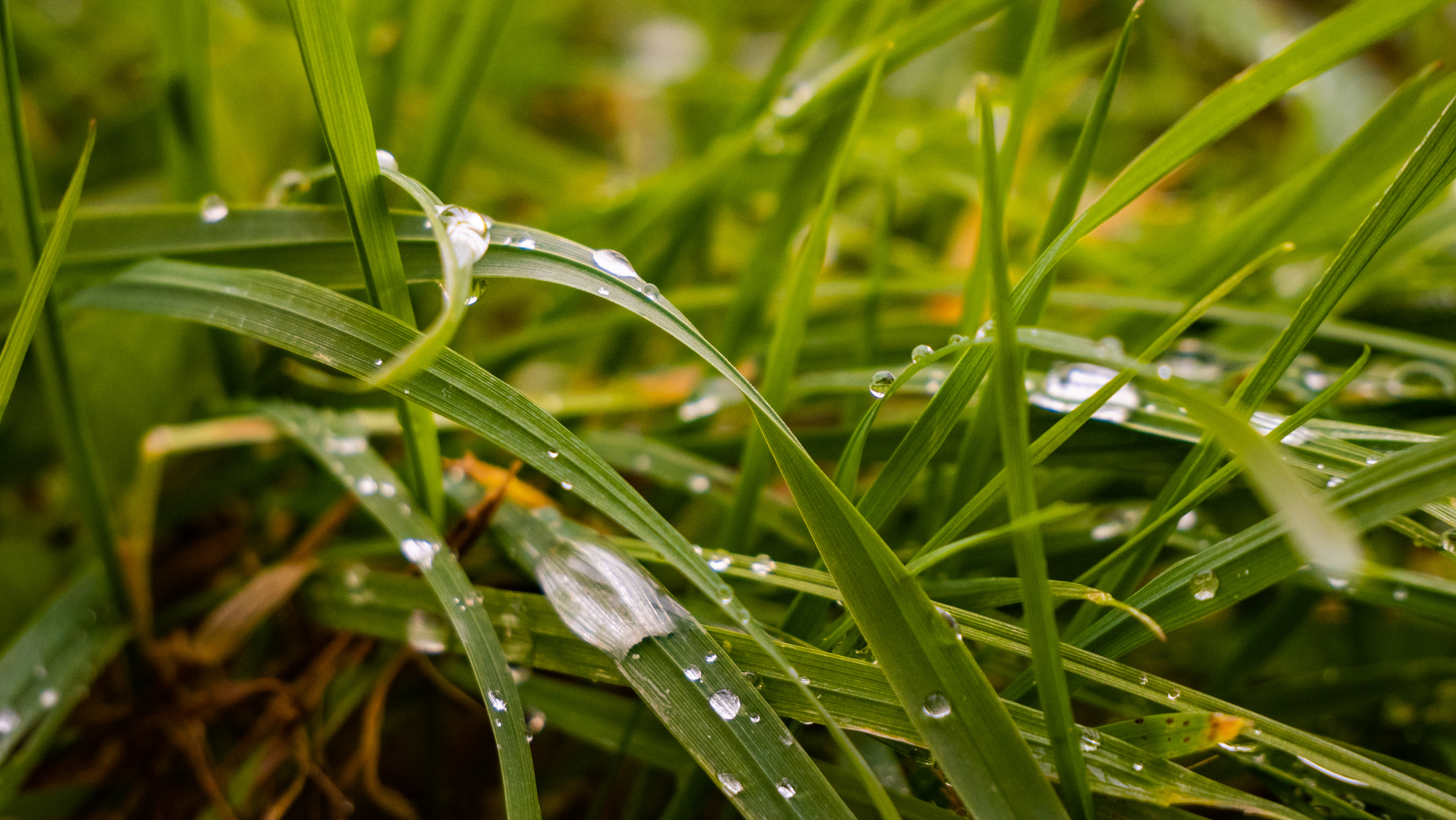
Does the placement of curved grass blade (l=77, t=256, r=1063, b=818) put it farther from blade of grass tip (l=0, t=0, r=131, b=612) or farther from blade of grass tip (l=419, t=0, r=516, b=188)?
blade of grass tip (l=419, t=0, r=516, b=188)

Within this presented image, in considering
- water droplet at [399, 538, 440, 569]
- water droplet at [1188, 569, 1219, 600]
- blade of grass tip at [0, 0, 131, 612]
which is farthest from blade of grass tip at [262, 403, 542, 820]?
water droplet at [1188, 569, 1219, 600]

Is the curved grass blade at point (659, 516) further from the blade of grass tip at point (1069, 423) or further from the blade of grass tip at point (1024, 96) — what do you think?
the blade of grass tip at point (1024, 96)

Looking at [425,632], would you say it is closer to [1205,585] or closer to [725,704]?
[725,704]

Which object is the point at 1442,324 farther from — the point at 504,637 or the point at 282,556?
the point at 282,556

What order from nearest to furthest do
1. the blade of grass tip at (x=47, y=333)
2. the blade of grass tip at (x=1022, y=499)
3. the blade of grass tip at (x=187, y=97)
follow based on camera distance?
the blade of grass tip at (x=1022, y=499), the blade of grass tip at (x=47, y=333), the blade of grass tip at (x=187, y=97)

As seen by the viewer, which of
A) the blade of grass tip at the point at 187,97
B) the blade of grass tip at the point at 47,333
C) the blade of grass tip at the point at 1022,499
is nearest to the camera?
the blade of grass tip at the point at 1022,499

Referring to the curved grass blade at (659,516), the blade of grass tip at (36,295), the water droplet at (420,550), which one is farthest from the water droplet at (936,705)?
the blade of grass tip at (36,295)
